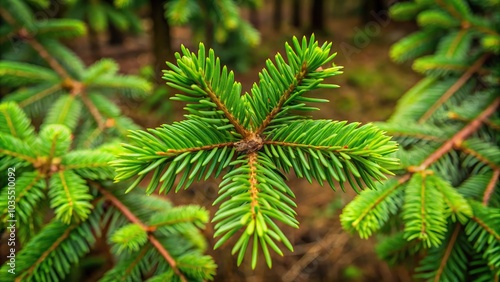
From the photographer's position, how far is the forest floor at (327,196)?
2.46 m

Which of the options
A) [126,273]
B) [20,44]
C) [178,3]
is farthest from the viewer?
[20,44]

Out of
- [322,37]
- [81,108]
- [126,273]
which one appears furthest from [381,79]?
[126,273]

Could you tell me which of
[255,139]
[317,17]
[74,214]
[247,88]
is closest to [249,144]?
[255,139]

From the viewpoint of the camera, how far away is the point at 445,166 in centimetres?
126

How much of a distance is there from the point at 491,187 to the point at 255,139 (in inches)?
37.2

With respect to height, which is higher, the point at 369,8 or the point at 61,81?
the point at 369,8

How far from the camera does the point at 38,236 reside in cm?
104

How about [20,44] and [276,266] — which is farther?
[276,266]

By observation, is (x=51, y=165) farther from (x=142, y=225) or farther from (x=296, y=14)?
(x=296, y=14)

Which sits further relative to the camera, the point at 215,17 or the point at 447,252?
the point at 215,17

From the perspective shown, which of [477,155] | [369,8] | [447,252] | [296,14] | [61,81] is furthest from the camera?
[296,14]

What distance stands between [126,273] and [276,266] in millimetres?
1670

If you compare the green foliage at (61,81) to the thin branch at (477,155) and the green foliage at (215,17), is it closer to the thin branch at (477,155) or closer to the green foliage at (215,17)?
the green foliage at (215,17)

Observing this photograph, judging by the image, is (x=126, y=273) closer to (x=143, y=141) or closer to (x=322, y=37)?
(x=143, y=141)
